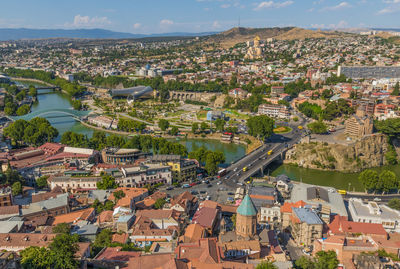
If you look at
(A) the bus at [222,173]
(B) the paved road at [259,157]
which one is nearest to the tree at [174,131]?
(B) the paved road at [259,157]

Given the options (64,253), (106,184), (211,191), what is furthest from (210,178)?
(64,253)

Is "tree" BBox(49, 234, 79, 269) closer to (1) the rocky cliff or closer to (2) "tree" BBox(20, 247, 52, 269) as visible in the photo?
(2) "tree" BBox(20, 247, 52, 269)

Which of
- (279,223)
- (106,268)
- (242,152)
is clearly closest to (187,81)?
(242,152)

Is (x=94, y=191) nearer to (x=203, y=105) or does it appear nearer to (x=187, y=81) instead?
(x=203, y=105)

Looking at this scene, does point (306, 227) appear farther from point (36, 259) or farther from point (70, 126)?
point (70, 126)

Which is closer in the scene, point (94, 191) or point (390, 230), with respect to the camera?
point (390, 230)

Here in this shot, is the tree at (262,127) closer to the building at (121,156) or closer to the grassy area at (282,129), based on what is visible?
the grassy area at (282,129)
